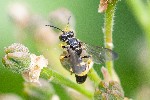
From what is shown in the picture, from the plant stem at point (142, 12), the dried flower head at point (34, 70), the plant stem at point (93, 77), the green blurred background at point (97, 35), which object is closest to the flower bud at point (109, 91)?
the plant stem at point (93, 77)

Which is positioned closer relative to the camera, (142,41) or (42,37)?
(42,37)

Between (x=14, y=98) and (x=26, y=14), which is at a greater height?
(x=26, y=14)

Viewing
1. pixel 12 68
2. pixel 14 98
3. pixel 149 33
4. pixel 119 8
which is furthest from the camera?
pixel 119 8

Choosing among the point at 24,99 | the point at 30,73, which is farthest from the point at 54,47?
the point at 30,73

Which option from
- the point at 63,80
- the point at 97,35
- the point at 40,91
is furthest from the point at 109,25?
the point at 97,35

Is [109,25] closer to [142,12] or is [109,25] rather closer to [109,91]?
[142,12]

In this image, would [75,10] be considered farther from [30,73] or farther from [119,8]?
[30,73]

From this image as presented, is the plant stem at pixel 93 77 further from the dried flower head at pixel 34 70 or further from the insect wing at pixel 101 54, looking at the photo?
the dried flower head at pixel 34 70
